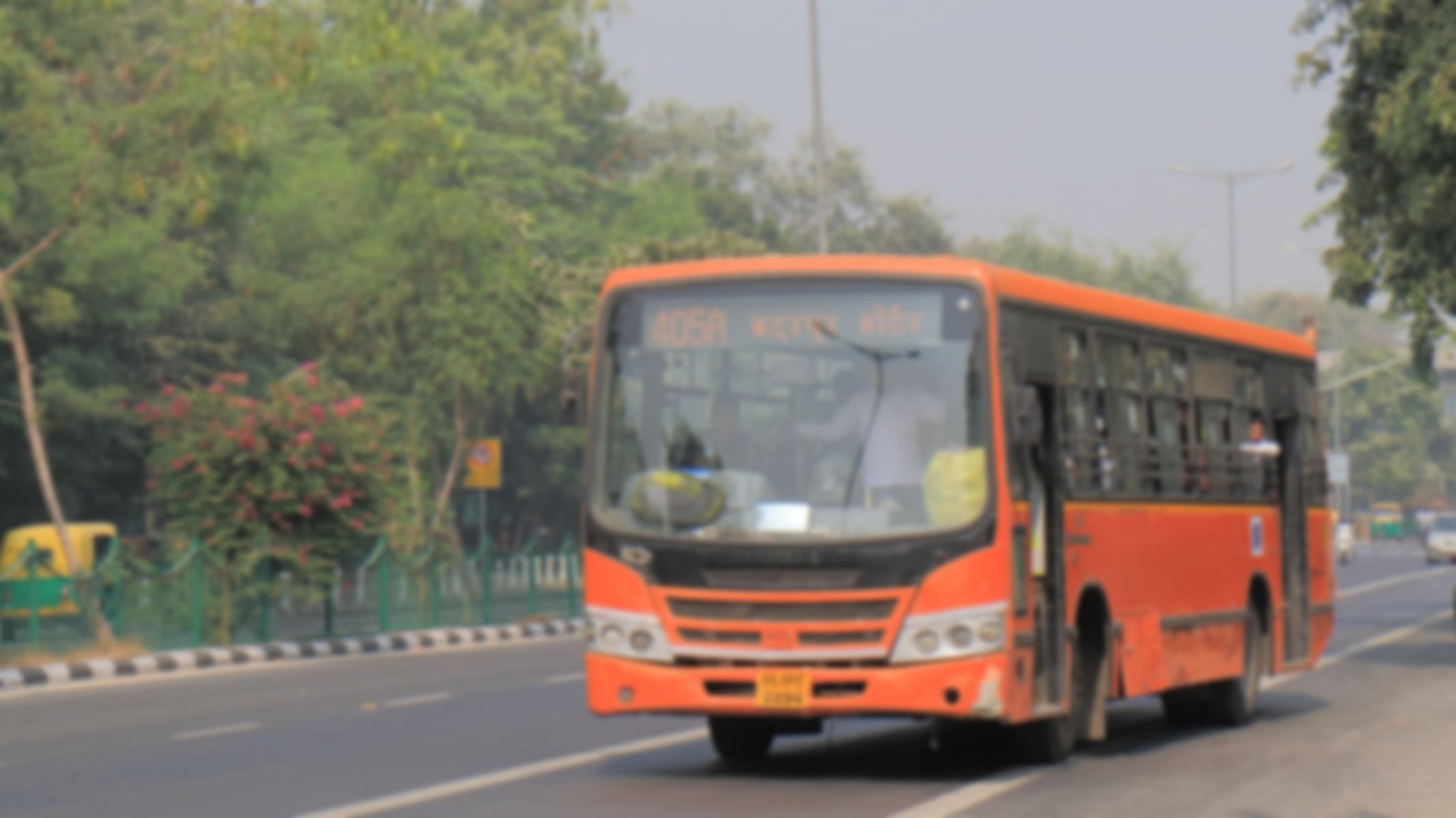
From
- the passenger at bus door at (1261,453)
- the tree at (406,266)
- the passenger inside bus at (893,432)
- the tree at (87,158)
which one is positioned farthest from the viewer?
the tree at (406,266)

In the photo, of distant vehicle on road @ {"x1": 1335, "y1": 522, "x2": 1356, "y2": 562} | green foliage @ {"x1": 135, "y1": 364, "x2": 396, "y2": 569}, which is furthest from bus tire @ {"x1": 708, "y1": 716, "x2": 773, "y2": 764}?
distant vehicle on road @ {"x1": 1335, "y1": 522, "x2": 1356, "y2": 562}

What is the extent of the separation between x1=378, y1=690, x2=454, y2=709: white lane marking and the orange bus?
5909 millimetres

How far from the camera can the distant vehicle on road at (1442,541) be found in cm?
7075

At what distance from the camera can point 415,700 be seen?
65.3 ft

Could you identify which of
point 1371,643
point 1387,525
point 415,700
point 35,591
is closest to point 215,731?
point 415,700

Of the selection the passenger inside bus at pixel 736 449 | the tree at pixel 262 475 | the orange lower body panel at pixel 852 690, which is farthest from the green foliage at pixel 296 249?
the orange lower body panel at pixel 852 690

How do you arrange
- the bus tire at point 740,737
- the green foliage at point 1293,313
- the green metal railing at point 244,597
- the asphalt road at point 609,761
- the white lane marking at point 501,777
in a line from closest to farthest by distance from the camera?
the white lane marking at point 501,777 < the asphalt road at point 609,761 < the bus tire at point 740,737 < the green metal railing at point 244,597 < the green foliage at point 1293,313

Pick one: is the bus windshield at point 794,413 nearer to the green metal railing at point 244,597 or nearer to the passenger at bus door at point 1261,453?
the passenger at bus door at point 1261,453

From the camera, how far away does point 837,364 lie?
41.4ft

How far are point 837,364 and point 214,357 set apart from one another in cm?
3347

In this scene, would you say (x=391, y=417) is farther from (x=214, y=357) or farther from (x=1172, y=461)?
(x=1172, y=461)

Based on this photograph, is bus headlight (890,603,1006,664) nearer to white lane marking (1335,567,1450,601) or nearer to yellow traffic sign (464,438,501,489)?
yellow traffic sign (464,438,501,489)

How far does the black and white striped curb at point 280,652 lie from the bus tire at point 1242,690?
825 centimetres

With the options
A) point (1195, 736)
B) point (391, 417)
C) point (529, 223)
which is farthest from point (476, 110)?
point (1195, 736)
